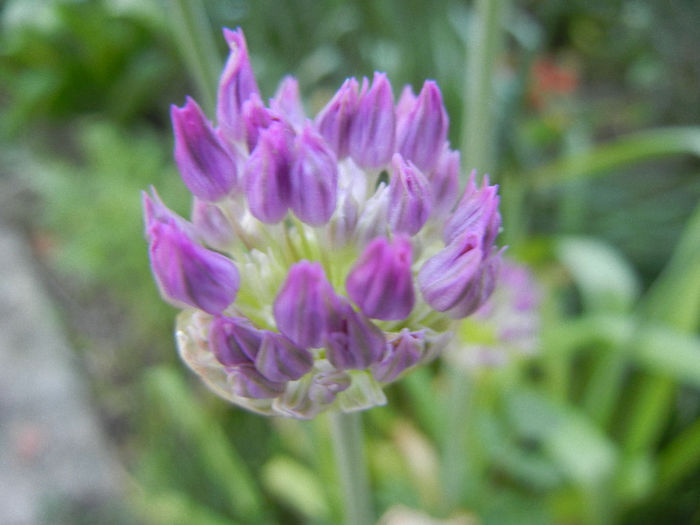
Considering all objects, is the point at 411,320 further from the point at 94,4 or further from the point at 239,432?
the point at 94,4

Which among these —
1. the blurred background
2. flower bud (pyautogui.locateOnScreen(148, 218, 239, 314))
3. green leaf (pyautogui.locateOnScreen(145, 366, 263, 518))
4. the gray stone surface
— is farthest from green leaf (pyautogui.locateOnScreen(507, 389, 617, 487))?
the gray stone surface

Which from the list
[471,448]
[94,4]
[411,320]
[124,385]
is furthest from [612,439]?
[94,4]

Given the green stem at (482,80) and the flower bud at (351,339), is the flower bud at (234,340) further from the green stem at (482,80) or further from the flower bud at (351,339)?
the green stem at (482,80)

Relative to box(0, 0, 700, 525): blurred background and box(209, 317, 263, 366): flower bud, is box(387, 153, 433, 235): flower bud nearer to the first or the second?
box(209, 317, 263, 366): flower bud

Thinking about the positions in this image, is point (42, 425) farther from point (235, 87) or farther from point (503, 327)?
point (235, 87)

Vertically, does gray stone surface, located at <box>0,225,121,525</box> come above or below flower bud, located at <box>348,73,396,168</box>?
below

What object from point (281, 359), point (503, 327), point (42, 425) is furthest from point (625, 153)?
point (42, 425)
